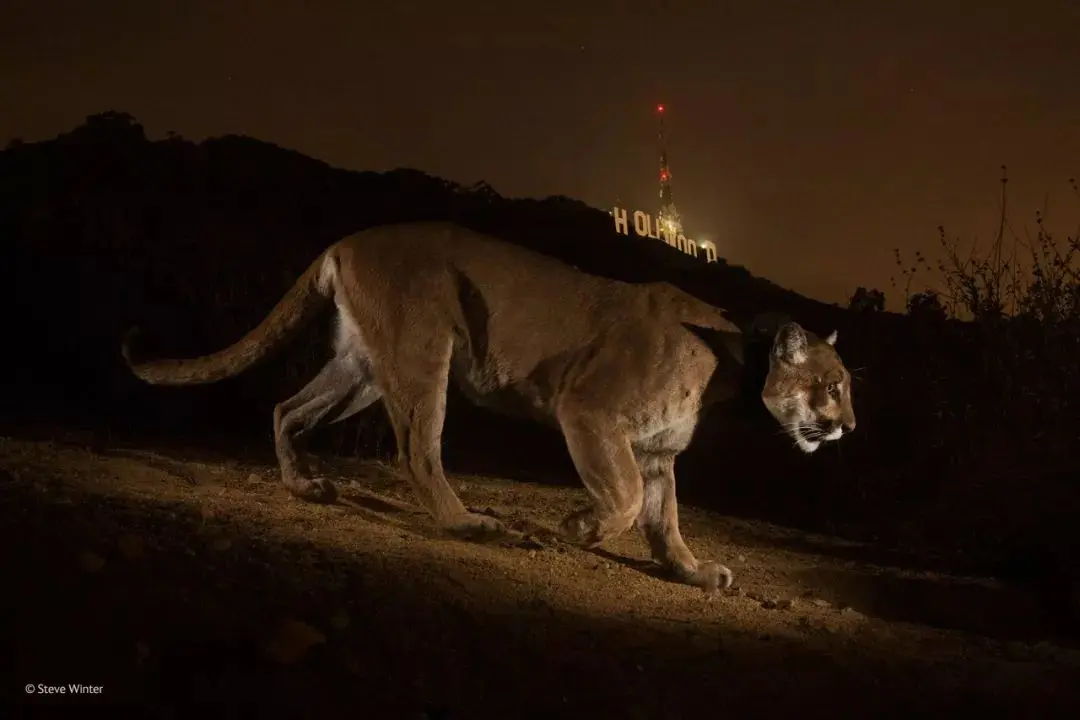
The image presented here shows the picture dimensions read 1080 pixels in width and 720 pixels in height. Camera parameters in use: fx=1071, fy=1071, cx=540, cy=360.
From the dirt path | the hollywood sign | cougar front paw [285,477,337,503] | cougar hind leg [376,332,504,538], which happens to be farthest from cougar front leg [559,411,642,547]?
the hollywood sign

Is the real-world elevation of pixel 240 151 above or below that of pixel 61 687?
above

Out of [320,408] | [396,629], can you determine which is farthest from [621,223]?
[396,629]

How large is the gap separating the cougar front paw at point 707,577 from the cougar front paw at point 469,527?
49.3 inches

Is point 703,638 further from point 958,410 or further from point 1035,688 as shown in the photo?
point 958,410

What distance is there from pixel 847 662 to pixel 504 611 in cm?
159

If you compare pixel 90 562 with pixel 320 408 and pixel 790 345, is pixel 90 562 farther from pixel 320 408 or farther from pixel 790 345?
pixel 790 345

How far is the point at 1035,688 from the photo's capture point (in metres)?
4.84

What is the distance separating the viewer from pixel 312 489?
7324 mm

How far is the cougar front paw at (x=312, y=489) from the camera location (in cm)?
730

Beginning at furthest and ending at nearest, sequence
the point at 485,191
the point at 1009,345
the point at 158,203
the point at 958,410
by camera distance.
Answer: the point at 485,191 → the point at 158,203 → the point at 958,410 → the point at 1009,345

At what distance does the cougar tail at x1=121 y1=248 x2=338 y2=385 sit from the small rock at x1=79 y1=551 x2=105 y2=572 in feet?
10.3

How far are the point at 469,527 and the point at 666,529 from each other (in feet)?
4.26

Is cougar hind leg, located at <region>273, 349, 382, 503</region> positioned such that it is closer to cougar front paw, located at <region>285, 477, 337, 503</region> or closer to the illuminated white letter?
cougar front paw, located at <region>285, 477, 337, 503</region>

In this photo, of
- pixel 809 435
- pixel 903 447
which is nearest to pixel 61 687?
pixel 809 435
